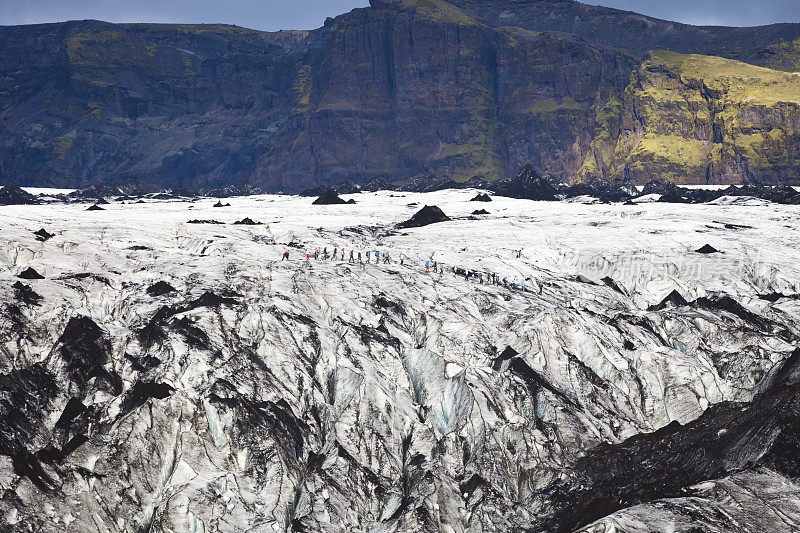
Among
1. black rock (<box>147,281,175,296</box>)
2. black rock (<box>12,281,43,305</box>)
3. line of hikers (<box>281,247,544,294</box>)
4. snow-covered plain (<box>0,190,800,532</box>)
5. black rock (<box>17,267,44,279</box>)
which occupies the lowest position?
snow-covered plain (<box>0,190,800,532</box>)

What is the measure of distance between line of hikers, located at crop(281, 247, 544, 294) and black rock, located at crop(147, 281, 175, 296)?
1485 centimetres

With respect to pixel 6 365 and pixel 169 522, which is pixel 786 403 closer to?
pixel 169 522

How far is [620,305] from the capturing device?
7869cm

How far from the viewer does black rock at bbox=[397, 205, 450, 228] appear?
119 metres

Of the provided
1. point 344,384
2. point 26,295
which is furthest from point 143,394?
point 26,295

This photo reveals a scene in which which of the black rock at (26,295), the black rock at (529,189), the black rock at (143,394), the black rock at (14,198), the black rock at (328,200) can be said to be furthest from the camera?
the black rock at (529,189)

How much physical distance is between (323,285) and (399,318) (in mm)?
8462

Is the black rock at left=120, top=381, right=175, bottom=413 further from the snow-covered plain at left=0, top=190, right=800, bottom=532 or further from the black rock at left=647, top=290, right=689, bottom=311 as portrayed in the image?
the black rock at left=647, top=290, right=689, bottom=311

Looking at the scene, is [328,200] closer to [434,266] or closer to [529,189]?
[529,189]

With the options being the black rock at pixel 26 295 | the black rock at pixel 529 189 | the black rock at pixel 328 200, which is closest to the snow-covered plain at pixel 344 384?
the black rock at pixel 26 295

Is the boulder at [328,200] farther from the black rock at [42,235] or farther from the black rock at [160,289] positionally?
the black rock at [160,289]

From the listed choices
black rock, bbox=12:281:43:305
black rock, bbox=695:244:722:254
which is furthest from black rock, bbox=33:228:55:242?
black rock, bbox=695:244:722:254

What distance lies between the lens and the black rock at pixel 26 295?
60000 millimetres

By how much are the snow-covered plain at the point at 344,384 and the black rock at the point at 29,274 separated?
2.93 feet
